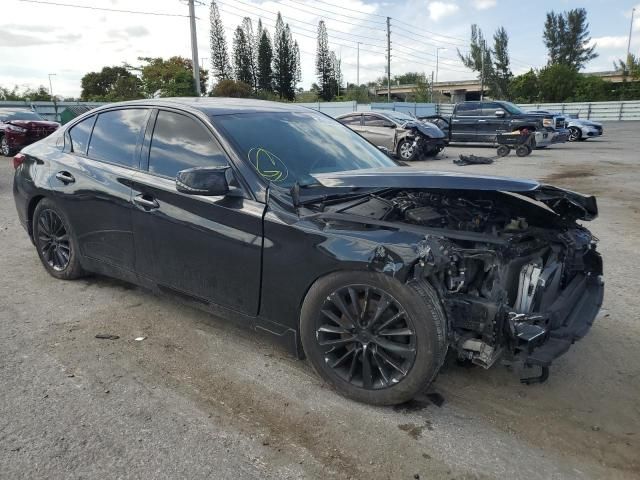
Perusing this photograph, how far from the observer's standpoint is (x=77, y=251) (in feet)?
14.6

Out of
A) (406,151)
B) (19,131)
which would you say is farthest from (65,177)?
(19,131)

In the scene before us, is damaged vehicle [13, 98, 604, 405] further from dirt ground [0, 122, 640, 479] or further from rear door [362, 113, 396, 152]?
rear door [362, 113, 396, 152]

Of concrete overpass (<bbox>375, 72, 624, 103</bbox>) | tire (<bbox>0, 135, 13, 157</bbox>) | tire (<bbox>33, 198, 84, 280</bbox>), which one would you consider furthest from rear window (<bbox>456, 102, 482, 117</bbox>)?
concrete overpass (<bbox>375, 72, 624, 103</bbox>)

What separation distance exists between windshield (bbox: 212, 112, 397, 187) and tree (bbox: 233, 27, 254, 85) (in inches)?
2930

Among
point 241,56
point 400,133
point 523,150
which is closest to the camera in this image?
point 400,133

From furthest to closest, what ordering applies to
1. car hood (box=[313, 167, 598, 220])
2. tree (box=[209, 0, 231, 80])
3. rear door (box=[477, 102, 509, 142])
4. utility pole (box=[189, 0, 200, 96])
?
tree (box=[209, 0, 231, 80]) < utility pole (box=[189, 0, 200, 96]) < rear door (box=[477, 102, 509, 142]) < car hood (box=[313, 167, 598, 220])

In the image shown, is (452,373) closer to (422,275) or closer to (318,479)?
(422,275)

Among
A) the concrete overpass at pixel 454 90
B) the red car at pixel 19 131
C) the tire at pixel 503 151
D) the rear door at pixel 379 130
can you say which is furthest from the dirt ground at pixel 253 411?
the concrete overpass at pixel 454 90

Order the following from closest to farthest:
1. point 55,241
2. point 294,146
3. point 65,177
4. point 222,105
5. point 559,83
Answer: point 294,146 < point 222,105 < point 65,177 < point 55,241 < point 559,83

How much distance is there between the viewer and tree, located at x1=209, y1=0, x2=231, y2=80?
7343 centimetres

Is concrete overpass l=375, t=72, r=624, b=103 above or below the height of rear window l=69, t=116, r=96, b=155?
above

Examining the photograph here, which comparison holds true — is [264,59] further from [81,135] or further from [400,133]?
[81,135]

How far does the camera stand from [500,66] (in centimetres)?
8362

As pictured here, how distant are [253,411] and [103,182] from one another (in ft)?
7.26
